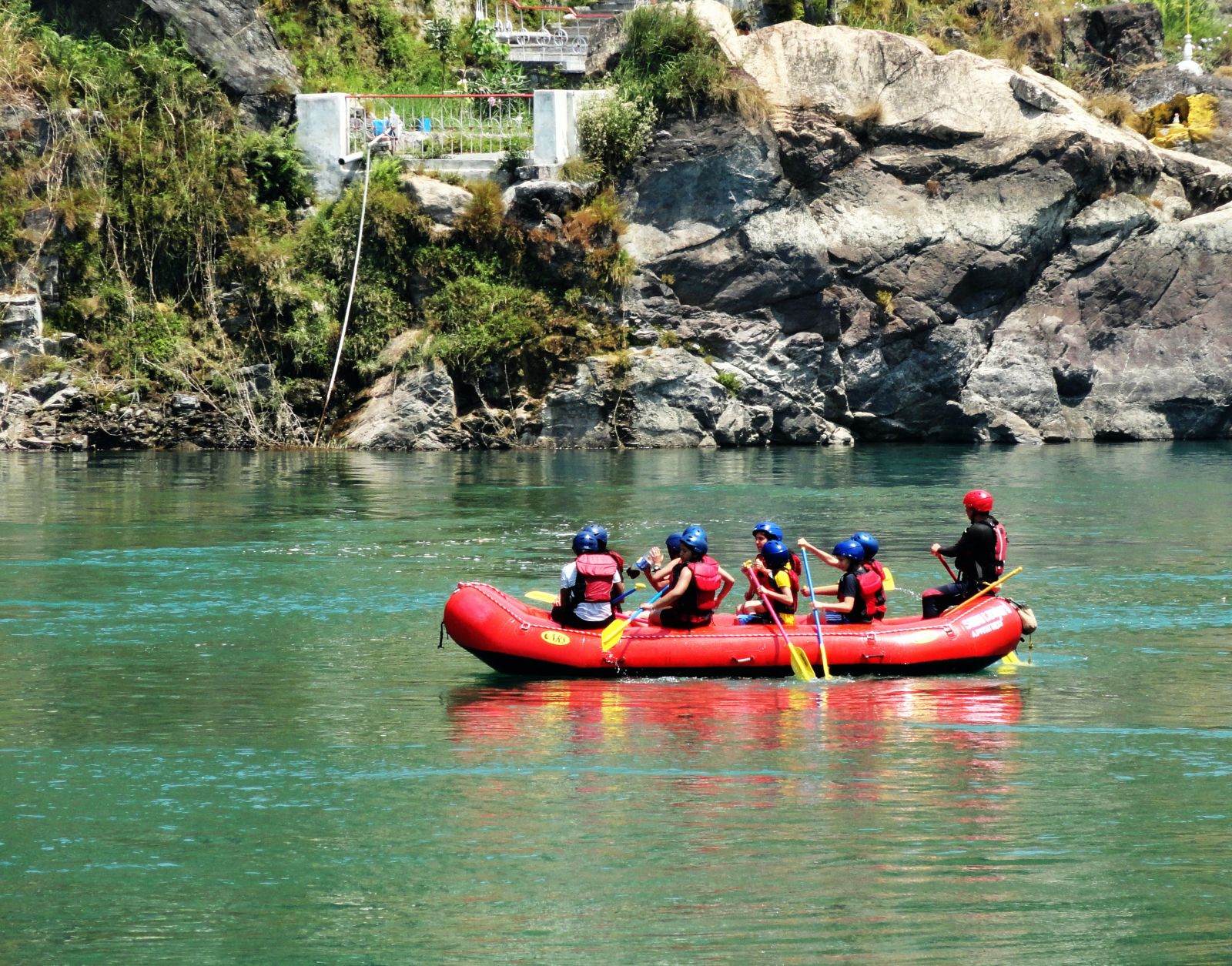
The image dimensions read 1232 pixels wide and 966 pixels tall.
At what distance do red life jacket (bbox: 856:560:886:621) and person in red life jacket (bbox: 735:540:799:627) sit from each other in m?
0.59

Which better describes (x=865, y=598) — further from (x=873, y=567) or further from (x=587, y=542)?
(x=587, y=542)

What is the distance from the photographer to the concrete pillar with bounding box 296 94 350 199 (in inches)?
1607

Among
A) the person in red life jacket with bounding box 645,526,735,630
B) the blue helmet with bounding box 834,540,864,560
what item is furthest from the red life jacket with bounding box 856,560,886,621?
the person in red life jacket with bounding box 645,526,735,630

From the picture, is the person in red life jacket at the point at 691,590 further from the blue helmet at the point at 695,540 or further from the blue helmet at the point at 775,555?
the blue helmet at the point at 775,555

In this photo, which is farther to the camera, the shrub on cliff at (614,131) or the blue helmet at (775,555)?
the shrub on cliff at (614,131)

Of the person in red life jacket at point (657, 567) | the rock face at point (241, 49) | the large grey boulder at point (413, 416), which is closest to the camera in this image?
the person in red life jacket at point (657, 567)

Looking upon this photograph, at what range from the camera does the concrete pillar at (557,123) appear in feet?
130

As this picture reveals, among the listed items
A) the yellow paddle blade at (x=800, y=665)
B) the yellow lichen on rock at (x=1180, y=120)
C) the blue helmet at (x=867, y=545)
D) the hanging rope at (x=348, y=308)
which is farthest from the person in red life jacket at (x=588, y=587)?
the yellow lichen on rock at (x=1180, y=120)

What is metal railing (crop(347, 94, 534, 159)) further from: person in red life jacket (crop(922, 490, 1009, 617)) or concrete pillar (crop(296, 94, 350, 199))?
person in red life jacket (crop(922, 490, 1009, 617))

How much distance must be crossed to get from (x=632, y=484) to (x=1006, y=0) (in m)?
22.2

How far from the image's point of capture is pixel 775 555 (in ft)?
48.3

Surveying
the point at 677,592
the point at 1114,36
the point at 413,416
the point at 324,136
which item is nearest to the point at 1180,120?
the point at 1114,36

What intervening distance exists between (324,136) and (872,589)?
2938 cm

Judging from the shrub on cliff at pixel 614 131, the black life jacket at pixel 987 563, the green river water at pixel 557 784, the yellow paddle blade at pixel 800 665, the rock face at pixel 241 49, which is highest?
the rock face at pixel 241 49
